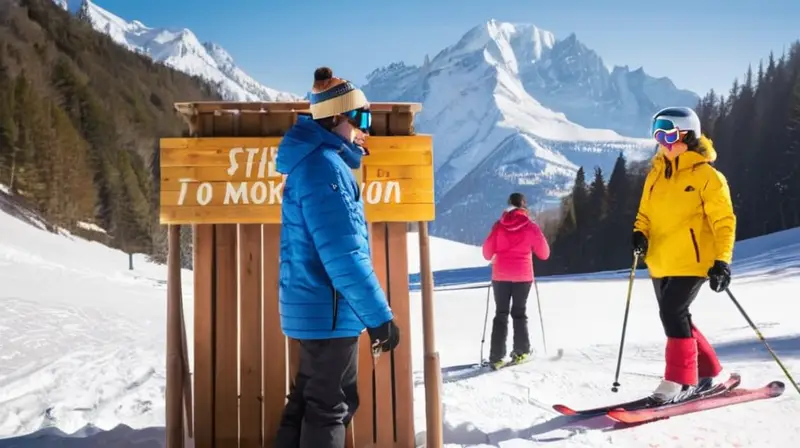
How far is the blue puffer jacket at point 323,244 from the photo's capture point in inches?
107

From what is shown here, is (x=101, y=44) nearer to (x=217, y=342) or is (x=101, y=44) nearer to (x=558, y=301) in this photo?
(x=558, y=301)

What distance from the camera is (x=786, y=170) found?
56.4 m

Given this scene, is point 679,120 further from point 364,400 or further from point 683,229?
point 364,400

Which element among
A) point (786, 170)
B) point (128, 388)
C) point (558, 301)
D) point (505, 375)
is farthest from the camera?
point (786, 170)

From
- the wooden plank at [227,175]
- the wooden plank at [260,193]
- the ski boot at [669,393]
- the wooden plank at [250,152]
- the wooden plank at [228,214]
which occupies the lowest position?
the ski boot at [669,393]

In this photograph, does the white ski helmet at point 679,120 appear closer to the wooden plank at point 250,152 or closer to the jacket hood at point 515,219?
the wooden plank at point 250,152

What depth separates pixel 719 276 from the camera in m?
4.12

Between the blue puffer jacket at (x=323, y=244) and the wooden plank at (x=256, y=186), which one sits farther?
the wooden plank at (x=256, y=186)

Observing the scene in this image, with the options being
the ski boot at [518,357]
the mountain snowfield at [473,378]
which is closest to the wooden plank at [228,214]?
the mountain snowfield at [473,378]

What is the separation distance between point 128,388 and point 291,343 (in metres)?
2.60

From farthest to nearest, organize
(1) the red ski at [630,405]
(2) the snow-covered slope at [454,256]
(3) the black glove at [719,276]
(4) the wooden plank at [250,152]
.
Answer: (2) the snow-covered slope at [454,256] < (1) the red ski at [630,405] < (3) the black glove at [719,276] < (4) the wooden plank at [250,152]

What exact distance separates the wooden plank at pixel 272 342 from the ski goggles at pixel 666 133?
8.56 feet

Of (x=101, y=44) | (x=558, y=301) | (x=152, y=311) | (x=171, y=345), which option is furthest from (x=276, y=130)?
(x=101, y=44)

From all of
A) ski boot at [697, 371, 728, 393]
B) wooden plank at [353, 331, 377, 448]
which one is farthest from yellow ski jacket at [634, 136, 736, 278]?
wooden plank at [353, 331, 377, 448]
